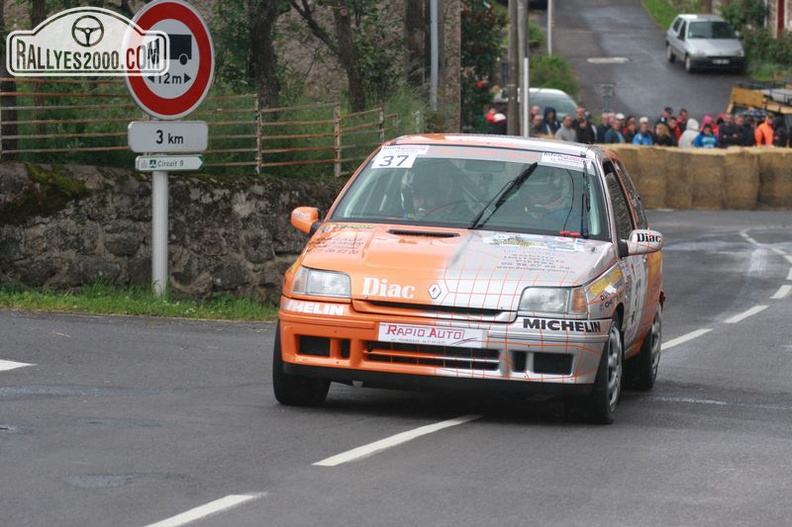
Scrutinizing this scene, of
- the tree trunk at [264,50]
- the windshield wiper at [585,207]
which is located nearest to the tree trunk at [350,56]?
the tree trunk at [264,50]

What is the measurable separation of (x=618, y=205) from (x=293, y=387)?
274 cm

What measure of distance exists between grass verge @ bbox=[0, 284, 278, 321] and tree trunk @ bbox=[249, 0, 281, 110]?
19.4 ft

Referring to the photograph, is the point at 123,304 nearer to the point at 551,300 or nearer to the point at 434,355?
the point at 434,355

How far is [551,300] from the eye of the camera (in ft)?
31.1

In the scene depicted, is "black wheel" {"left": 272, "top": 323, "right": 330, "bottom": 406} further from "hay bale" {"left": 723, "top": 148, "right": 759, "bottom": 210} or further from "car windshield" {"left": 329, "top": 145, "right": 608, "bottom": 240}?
"hay bale" {"left": 723, "top": 148, "right": 759, "bottom": 210}

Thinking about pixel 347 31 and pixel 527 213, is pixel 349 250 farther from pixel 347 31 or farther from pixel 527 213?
pixel 347 31

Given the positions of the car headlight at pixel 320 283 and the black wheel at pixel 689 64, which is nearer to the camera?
the car headlight at pixel 320 283

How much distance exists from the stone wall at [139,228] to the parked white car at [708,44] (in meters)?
46.6

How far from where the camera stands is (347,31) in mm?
25312

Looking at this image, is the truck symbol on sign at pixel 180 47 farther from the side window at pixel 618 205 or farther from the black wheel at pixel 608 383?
the black wheel at pixel 608 383

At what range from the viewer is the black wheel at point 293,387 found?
991 cm

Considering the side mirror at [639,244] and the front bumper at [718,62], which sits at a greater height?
the front bumper at [718,62]

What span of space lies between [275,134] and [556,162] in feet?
33.9

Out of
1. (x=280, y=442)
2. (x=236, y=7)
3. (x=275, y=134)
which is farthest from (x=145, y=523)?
(x=236, y=7)
